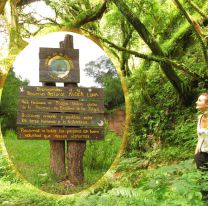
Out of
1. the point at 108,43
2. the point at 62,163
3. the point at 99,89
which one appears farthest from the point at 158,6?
the point at 62,163

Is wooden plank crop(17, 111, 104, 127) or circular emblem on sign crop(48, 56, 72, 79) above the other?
circular emblem on sign crop(48, 56, 72, 79)

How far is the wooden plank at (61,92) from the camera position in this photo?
507 cm

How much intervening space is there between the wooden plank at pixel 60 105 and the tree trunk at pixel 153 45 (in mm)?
1179

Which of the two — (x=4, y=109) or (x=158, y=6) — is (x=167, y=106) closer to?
(x=158, y=6)

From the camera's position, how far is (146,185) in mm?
3297

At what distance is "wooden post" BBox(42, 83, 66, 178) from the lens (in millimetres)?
5167

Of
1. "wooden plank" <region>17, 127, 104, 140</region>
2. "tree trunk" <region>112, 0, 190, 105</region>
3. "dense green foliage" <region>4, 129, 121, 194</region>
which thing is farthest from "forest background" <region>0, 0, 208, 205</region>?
"wooden plank" <region>17, 127, 104, 140</region>

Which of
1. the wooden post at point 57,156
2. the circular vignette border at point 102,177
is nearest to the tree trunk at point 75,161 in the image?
the wooden post at point 57,156

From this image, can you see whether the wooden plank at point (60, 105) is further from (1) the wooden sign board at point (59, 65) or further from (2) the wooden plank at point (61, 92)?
(1) the wooden sign board at point (59, 65)

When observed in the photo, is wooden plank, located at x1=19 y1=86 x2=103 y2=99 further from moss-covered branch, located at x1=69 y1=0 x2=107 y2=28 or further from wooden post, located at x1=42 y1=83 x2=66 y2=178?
moss-covered branch, located at x1=69 y1=0 x2=107 y2=28

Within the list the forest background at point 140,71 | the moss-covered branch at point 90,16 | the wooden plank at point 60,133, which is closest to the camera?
the wooden plank at point 60,133

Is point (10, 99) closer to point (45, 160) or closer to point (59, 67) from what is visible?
point (59, 67)

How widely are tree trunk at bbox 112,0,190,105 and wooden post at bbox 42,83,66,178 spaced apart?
147 centimetres

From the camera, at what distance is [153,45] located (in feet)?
18.3
